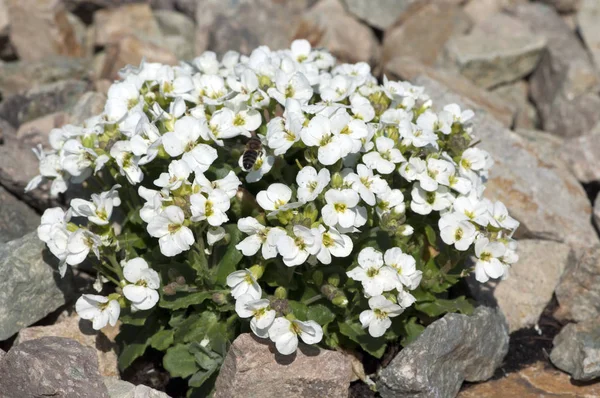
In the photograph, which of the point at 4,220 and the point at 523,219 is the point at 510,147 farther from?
the point at 4,220

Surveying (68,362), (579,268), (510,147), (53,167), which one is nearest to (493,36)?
(510,147)

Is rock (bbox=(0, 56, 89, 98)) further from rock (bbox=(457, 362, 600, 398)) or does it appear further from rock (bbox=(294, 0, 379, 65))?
rock (bbox=(457, 362, 600, 398))

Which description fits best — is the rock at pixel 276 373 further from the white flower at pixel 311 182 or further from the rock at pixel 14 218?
the rock at pixel 14 218

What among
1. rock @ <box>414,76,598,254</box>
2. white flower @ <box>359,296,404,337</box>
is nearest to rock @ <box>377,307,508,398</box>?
white flower @ <box>359,296,404,337</box>

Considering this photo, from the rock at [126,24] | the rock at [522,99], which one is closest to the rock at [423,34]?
the rock at [522,99]

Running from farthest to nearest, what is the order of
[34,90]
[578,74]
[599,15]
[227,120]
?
1. [599,15]
2. [578,74]
3. [34,90]
4. [227,120]

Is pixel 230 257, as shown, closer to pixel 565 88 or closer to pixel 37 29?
pixel 565 88
